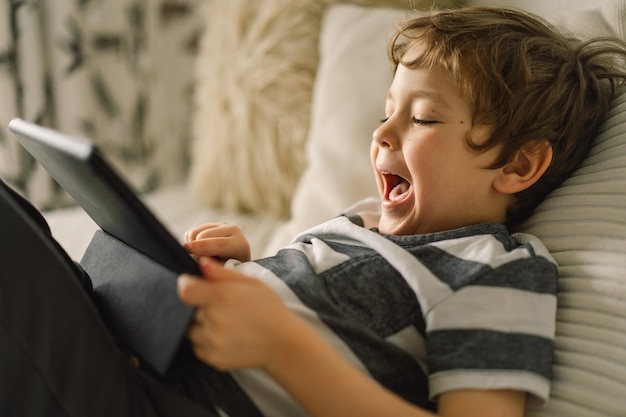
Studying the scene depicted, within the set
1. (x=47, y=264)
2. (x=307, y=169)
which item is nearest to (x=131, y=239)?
(x=47, y=264)

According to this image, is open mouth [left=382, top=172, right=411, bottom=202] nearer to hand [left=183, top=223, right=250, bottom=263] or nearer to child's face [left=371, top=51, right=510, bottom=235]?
child's face [left=371, top=51, right=510, bottom=235]

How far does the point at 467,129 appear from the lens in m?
0.82

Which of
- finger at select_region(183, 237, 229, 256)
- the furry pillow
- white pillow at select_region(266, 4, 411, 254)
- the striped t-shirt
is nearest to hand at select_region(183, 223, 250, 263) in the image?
finger at select_region(183, 237, 229, 256)

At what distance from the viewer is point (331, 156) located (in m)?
1.29

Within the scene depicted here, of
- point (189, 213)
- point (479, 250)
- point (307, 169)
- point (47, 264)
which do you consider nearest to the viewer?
point (47, 264)

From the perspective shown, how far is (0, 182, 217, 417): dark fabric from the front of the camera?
64 cm

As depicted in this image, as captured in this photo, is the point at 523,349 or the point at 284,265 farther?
the point at 284,265

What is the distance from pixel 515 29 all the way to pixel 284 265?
0.43 meters

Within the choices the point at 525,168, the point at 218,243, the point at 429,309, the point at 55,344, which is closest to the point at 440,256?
the point at 429,309

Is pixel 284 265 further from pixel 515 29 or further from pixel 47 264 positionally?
pixel 515 29

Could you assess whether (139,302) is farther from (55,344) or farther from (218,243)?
(218,243)

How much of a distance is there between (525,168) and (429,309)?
27 centimetres

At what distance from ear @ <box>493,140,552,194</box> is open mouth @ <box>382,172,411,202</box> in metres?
0.12

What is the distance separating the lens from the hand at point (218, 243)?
906 millimetres
